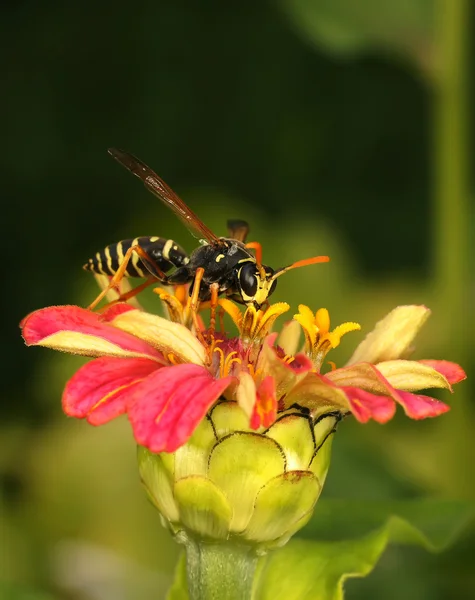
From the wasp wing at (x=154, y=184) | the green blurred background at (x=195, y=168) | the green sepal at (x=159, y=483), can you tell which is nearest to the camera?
the green sepal at (x=159, y=483)

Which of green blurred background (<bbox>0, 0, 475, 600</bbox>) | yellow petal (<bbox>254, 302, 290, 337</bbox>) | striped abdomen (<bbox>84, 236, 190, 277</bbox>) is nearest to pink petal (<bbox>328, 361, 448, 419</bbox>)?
yellow petal (<bbox>254, 302, 290, 337</bbox>)

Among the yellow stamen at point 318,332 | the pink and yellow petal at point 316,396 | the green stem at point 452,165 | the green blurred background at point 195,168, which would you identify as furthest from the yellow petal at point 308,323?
the green blurred background at point 195,168

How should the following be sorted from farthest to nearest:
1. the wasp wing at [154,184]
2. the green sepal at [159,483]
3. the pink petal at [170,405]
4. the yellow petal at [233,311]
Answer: the wasp wing at [154,184], the yellow petal at [233,311], the green sepal at [159,483], the pink petal at [170,405]

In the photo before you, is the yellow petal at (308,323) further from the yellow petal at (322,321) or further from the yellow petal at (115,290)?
the yellow petal at (115,290)

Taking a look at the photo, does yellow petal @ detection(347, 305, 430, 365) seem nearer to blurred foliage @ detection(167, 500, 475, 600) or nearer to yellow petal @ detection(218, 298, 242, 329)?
yellow petal @ detection(218, 298, 242, 329)

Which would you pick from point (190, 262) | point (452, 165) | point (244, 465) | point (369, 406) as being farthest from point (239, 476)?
point (452, 165)
